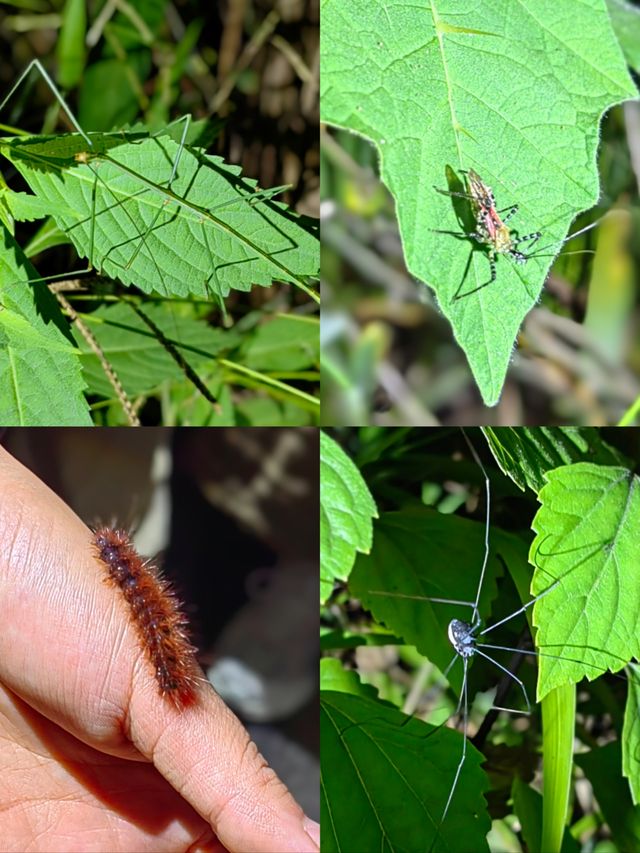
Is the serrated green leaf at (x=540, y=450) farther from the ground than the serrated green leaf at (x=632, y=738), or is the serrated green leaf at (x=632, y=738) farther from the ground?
the serrated green leaf at (x=540, y=450)

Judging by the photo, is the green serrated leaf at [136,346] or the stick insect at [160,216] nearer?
the stick insect at [160,216]

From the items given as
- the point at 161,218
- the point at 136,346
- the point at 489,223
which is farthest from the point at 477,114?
the point at 136,346

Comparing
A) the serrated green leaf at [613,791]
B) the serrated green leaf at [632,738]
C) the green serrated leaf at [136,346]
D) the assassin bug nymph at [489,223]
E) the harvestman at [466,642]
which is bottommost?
the serrated green leaf at [613,791]

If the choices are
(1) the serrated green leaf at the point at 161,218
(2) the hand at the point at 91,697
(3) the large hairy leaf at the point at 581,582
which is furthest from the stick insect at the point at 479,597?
(1) the serrated green leaf at the point at 161,218

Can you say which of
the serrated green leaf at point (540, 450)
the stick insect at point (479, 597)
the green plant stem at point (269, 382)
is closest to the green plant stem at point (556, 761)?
the stick insect at point (479, 597)

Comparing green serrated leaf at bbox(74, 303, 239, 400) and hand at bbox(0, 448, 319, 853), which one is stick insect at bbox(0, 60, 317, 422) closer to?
green serrated leaf at bbox(74, 303, 239, 400)

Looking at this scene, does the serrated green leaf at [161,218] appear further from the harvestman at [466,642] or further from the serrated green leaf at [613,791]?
the serrated green leaf at [613,791]

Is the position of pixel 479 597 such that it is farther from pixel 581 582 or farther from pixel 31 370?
pixel 31 370
